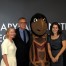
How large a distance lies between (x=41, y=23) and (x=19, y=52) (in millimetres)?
514

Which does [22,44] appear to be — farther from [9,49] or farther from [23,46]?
[9,49]

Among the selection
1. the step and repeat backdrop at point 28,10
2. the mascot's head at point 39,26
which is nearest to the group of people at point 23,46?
the mascot's head at point 39,26

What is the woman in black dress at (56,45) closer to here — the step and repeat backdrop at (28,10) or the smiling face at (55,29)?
the smiling face at (55,29)

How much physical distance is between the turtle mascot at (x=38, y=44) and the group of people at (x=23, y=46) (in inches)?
3.1

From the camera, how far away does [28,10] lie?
145 inches

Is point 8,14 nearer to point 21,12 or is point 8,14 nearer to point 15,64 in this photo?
point 21,12

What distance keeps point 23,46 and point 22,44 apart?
0.03 metres

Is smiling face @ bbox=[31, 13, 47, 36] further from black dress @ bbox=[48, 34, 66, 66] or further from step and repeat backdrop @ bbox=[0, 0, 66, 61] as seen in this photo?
step and repeat backdrop @ bbox=[0, 0, 66, 61]

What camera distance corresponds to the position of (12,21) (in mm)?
3645

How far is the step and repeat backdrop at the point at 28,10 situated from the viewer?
364 centimetres

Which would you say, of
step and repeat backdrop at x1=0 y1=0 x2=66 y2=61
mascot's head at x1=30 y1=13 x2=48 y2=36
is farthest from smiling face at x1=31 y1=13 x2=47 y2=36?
step and repeat backdrop at x1=0 y1=0 x2=66 y2=61

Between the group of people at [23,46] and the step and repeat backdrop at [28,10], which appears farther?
the step and repeat backdrop at [28,10]

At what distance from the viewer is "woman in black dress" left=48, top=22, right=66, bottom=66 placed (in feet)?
10.2

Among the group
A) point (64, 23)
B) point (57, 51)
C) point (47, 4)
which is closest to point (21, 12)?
point (47, 4)
